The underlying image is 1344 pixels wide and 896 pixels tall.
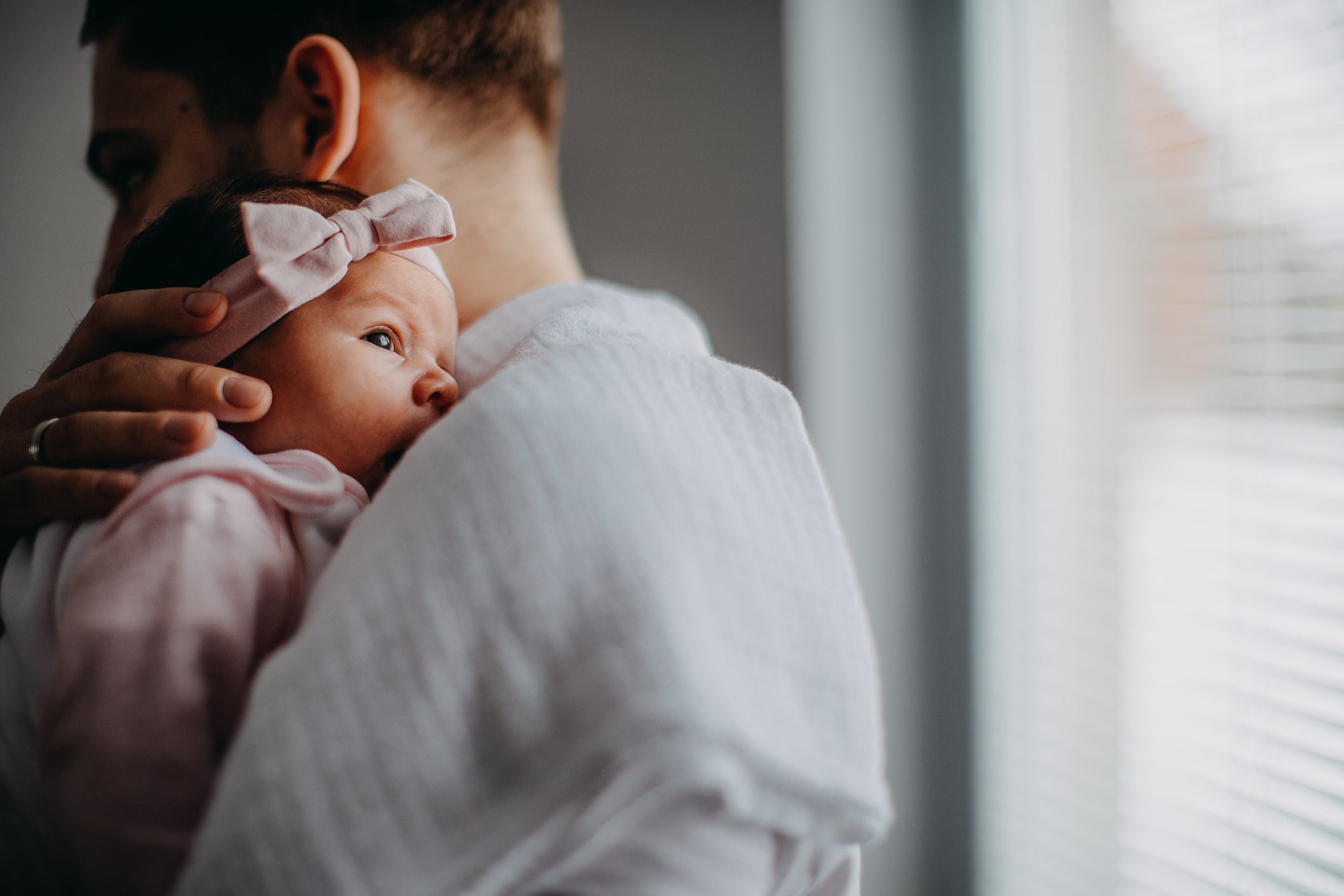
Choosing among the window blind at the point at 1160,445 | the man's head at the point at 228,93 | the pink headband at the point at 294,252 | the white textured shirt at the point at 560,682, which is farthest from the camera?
the window blind at the point at 1160,445

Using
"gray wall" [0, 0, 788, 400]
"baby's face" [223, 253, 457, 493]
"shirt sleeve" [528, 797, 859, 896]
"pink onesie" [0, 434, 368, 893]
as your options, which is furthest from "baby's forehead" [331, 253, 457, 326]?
"gray wall" [0, 0, 788, 400]

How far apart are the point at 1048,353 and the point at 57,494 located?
1.06 meters

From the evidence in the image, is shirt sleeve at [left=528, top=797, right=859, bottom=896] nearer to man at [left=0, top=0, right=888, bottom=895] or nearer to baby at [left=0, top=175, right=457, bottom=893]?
man at [left=0, top=0, right=888, bottom=895]

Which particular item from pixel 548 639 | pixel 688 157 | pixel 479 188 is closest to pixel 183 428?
pixel 548 639

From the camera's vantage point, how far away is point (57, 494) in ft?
1.12

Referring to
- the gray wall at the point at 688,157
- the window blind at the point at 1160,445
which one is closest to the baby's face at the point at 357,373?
the gray wall at the point at 688,157

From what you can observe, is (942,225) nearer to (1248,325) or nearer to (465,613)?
(1248,325)

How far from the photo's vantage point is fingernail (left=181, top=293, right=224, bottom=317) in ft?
1.18

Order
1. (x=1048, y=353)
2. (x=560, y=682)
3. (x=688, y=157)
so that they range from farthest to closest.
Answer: (x=1048, y=353)
(x=688, y=157)
(x=560, y=682)

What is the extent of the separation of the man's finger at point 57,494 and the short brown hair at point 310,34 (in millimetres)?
262

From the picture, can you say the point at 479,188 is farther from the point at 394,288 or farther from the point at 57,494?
the point at 57,494

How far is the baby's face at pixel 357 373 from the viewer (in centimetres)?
38

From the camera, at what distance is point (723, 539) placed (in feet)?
1.04

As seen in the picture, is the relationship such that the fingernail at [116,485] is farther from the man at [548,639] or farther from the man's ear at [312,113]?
the man's ear at [312,113]
